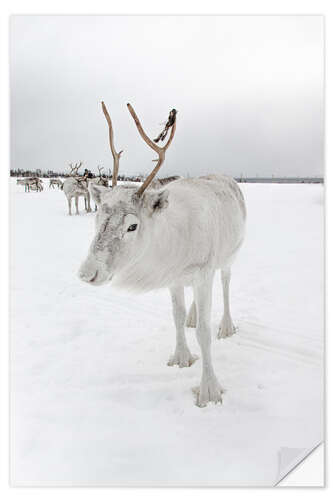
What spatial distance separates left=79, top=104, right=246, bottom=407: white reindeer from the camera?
1.50 metres

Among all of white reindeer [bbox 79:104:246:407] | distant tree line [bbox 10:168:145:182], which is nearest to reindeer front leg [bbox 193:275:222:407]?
white reindeer [bbox 79:104:246:407]

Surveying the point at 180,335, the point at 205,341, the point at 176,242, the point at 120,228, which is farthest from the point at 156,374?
Answer: the point at 120,228

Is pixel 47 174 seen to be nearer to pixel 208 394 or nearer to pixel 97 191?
pixel 97 191

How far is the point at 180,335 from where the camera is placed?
243 centimetres

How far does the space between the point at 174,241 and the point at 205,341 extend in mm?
606

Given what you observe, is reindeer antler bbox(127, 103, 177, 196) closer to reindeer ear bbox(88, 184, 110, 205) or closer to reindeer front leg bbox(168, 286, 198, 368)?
reindeer ear bbox(88, 184, 110, 205)

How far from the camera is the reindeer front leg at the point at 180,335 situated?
2398 millimetres

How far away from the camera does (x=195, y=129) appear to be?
8.23 feet

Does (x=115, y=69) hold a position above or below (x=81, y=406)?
above

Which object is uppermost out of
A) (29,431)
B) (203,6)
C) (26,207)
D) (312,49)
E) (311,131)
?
(203,6)

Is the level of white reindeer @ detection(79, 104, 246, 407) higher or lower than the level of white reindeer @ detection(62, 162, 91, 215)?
lower

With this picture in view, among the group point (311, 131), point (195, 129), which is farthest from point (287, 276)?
point (195, 129)

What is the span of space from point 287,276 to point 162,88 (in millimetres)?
1862

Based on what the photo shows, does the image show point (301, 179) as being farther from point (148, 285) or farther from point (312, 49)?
point (148, 285)
